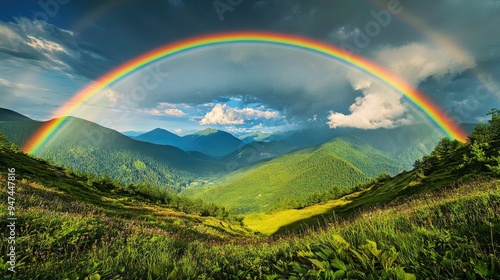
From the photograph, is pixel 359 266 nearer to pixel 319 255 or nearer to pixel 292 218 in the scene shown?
pixel 319 255

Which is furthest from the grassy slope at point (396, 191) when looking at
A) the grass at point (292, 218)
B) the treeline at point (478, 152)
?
the treeline at point (478, 152)

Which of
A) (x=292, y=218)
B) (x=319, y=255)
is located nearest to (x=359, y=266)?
(x=319, y=255)

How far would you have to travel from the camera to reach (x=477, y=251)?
128 inches

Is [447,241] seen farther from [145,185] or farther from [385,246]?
[145,185]

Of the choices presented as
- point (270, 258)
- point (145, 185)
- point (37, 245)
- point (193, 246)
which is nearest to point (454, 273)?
point (270, 258)

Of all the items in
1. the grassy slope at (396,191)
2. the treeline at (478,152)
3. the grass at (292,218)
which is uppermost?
the treeline at (478,152)

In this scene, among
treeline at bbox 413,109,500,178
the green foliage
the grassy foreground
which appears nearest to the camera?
the green foliage

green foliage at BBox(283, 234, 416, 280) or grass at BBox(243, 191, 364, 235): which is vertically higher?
green foliage at BBox(283, 234, 416, 280)

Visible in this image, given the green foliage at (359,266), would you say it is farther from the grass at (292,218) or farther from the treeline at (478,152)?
the grass at (292,218)

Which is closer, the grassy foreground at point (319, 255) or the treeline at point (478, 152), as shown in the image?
the grassy foreground at point (319, 255)

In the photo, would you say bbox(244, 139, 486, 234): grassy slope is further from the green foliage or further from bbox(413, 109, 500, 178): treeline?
the green foliage

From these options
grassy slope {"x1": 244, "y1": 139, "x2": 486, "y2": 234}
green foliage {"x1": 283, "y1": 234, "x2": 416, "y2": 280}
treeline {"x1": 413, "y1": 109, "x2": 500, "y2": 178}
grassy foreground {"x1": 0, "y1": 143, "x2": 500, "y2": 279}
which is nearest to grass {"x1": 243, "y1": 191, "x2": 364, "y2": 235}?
grassy slope {"x1": 244, "y1": 139, "x2": 486, "y2": 234}

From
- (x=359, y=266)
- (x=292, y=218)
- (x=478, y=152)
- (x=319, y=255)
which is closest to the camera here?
(x=359, y=266)

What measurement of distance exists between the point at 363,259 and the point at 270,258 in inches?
103
